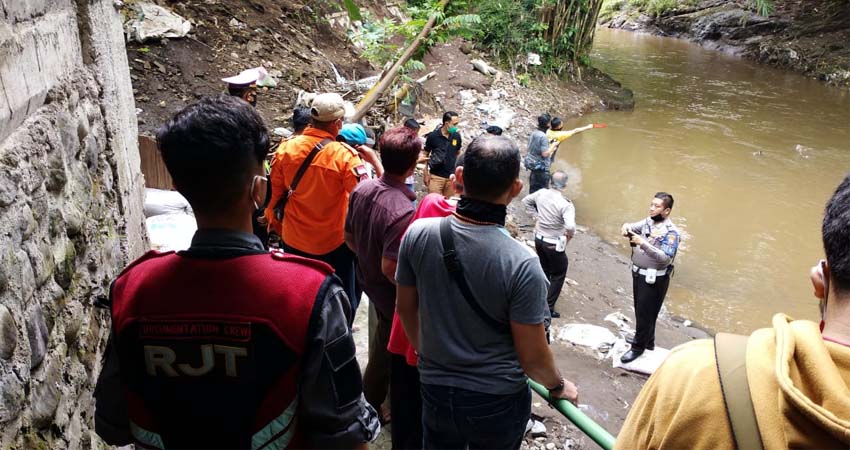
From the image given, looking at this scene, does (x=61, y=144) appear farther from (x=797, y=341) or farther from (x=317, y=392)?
(x=797, y=341)

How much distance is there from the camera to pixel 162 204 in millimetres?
4098

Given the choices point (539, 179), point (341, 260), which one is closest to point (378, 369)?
point (341, 260)

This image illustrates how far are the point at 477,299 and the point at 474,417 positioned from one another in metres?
0.48

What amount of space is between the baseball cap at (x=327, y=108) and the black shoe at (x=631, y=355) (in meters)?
3.41

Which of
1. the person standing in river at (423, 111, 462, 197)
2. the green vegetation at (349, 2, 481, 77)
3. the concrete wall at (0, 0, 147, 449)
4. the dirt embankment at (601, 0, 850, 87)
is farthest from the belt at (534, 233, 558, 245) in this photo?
the dirt embankment at (601, 0, 850, 87)

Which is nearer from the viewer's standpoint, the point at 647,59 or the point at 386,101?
the point at 386,101

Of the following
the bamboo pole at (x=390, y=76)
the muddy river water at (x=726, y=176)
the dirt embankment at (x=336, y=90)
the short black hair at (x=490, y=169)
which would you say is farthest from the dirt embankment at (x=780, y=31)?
the short black hair at (x=490, y=169)

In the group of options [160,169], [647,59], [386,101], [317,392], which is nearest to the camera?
[317,392]

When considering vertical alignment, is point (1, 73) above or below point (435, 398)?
above

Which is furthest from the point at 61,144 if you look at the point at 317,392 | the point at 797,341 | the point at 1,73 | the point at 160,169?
the point at 160,169

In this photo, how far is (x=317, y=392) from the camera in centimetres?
130

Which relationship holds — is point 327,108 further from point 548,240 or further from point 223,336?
point 548,240

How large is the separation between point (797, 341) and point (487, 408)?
1.33 m

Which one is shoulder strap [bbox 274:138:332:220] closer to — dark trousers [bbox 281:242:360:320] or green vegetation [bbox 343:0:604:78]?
dark trousers [bbox 281:242:360:320]
